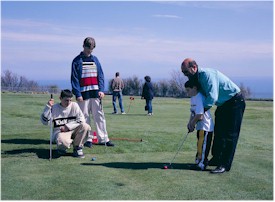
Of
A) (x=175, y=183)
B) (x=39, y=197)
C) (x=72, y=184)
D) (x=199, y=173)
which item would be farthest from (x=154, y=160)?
(x=39, y=197)

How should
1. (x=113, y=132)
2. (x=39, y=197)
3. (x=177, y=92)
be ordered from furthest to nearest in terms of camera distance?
(x=177, y=92) → (x=113, y=132) → (x=39, y=197)

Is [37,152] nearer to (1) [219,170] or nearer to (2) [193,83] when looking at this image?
(2) [193,83]

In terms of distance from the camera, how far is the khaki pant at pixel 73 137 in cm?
819

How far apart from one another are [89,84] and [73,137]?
4.24 feet

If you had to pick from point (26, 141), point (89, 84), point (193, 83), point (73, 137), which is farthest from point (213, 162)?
point (26, 141)

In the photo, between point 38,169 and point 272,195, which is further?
point 38,169

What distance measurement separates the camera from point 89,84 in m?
9.23

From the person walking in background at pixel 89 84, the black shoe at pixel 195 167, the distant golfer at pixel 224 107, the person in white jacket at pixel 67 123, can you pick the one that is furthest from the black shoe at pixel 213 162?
the person walking in background at pixel 89 84

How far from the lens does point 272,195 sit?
5.97 meters

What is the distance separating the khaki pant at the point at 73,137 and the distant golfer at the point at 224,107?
2.44m

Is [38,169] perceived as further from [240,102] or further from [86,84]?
[240,102]

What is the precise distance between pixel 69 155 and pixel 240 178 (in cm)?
328

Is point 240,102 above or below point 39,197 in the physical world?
above

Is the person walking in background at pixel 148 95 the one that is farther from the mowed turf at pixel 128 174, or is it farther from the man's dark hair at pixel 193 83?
the man's dark hair at pixel 193 83
